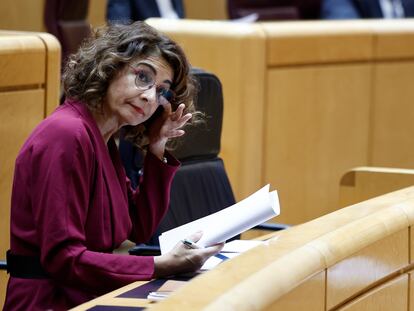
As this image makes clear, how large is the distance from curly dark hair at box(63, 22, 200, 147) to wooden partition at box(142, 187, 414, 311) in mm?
410

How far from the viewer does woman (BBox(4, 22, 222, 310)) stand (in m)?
2.05

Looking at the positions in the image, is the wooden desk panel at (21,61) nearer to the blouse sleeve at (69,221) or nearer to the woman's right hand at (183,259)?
the blouse sleeve at (69,221)

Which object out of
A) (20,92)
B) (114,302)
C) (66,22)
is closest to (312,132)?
(20,92)

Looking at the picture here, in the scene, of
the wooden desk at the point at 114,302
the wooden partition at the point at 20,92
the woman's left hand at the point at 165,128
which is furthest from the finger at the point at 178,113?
the wooden partition at the point at 20,92

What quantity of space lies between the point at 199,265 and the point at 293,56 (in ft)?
6.43

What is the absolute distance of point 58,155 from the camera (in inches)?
81.1

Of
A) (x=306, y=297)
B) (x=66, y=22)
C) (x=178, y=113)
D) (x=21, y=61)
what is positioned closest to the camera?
(x=306, y=297)

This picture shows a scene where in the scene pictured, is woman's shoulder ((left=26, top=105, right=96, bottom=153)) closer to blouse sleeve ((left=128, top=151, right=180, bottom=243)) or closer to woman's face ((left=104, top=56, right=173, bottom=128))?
woman's face ((left=104, top=56, right=173, bottom=128))

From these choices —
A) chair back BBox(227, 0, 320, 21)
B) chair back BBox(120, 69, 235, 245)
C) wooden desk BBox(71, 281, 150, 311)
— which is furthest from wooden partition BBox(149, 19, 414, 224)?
chair back BBox(227, 0, 320, 21)

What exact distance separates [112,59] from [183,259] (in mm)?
437

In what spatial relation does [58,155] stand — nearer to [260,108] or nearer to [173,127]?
[173,127]

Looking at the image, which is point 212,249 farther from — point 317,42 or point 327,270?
point 317,42

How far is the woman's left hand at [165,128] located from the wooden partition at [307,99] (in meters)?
1.35

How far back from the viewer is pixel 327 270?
1932 millimetres
